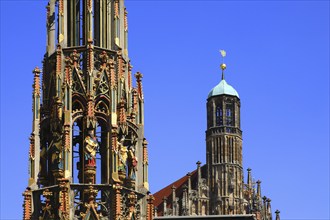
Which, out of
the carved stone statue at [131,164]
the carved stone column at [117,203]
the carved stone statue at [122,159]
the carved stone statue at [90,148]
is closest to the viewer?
the carved stone column at [117,203]

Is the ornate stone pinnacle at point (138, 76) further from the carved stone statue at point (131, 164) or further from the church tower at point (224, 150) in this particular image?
the church tower at point (224, 150)

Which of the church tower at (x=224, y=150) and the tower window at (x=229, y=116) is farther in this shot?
the tower window at (x=229, y=116)

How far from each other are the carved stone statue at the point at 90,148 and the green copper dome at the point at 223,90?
12025 cm

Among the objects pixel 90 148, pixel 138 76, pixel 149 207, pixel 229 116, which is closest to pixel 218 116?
pixel 229 116

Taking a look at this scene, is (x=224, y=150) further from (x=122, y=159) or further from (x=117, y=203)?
(x=117, y=203)

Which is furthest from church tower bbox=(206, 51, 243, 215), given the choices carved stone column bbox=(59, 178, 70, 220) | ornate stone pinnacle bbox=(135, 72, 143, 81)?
carved stone column bbox=(59, 178, 70, 220)

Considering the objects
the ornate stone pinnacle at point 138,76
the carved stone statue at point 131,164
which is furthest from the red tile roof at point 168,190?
the carved stone statue at point 131,164

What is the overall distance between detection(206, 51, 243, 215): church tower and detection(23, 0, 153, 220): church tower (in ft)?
361

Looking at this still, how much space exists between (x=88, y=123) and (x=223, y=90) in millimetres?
121575

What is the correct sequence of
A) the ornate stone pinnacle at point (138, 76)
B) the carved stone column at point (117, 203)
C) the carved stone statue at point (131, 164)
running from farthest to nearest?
the ornate stone pinnacle at point (138, 76) → the carved stone statue at point (131, 164) → the carved stone column at point (117, 203)

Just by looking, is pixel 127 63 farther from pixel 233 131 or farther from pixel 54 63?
pixel 233 131

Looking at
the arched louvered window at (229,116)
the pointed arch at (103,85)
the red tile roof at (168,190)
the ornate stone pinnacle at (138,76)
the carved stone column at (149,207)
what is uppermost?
the arched louvered window at (229,116)

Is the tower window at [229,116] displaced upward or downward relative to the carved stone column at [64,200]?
upward

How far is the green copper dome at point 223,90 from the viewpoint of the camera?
557 feet
